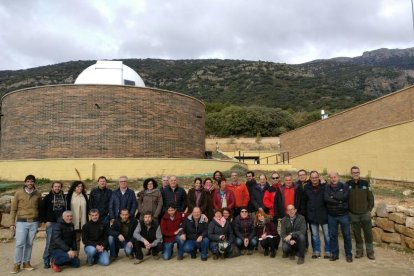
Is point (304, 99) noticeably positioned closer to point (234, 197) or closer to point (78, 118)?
point (78, 118)

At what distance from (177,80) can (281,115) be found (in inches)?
1167

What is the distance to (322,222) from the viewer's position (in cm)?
657

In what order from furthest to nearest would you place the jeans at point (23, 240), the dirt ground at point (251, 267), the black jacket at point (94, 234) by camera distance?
the black jacket at point (94, 234) < the jeans at point (23, 240) < the dirt ground at point (251, 267)

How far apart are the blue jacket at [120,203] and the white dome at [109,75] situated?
16.9 metres

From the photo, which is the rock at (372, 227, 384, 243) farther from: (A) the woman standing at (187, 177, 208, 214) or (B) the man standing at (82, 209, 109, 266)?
(B) the man standing at (82, 209, 109, 266)

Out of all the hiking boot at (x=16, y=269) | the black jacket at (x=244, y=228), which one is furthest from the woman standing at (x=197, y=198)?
the hiking boot at (x=16, y=269)

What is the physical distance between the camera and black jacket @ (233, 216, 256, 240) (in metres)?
6.90

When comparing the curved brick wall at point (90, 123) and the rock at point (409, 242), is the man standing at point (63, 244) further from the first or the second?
the curved brick wall at point (90, 123)

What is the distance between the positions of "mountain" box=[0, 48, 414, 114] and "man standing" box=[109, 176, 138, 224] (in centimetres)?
4511

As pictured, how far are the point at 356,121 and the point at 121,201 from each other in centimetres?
1959

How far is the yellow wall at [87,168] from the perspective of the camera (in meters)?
18.3

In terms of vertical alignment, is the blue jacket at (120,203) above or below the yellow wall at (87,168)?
below

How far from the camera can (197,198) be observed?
7301mm

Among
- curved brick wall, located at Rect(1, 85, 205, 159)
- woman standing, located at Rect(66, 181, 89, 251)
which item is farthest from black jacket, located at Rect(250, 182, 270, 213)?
curved brick wall, located at Rect(1, 85, 205, 159)
